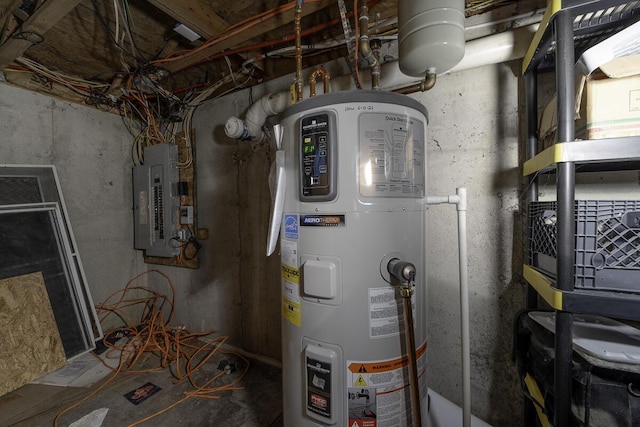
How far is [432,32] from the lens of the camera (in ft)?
2.84

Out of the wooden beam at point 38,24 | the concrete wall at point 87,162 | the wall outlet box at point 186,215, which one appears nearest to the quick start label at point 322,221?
the wooden beam at point 38,24

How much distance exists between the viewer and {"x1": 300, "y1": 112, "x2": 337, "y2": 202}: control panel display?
79 centimetres

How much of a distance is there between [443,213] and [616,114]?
0.67m

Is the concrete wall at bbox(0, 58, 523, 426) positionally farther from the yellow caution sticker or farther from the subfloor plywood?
the yellow caution sticker

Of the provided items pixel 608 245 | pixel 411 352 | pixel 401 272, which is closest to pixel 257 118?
pixel 401 272

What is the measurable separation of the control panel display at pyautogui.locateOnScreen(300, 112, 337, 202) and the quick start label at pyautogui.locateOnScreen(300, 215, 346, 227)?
0.06m

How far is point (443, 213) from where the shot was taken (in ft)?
4.11

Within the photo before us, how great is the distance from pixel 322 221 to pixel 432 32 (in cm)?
74

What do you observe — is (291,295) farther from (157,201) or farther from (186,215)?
(157,201)

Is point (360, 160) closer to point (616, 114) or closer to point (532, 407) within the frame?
point (616, 114)

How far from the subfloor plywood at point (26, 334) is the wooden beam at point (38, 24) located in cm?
135

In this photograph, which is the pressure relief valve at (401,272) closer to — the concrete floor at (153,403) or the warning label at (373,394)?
the warning label at (373,394)

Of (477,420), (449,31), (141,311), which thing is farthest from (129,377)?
(449,31)

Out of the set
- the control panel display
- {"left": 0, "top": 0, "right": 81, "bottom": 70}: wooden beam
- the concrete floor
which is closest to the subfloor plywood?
the concrete floor
